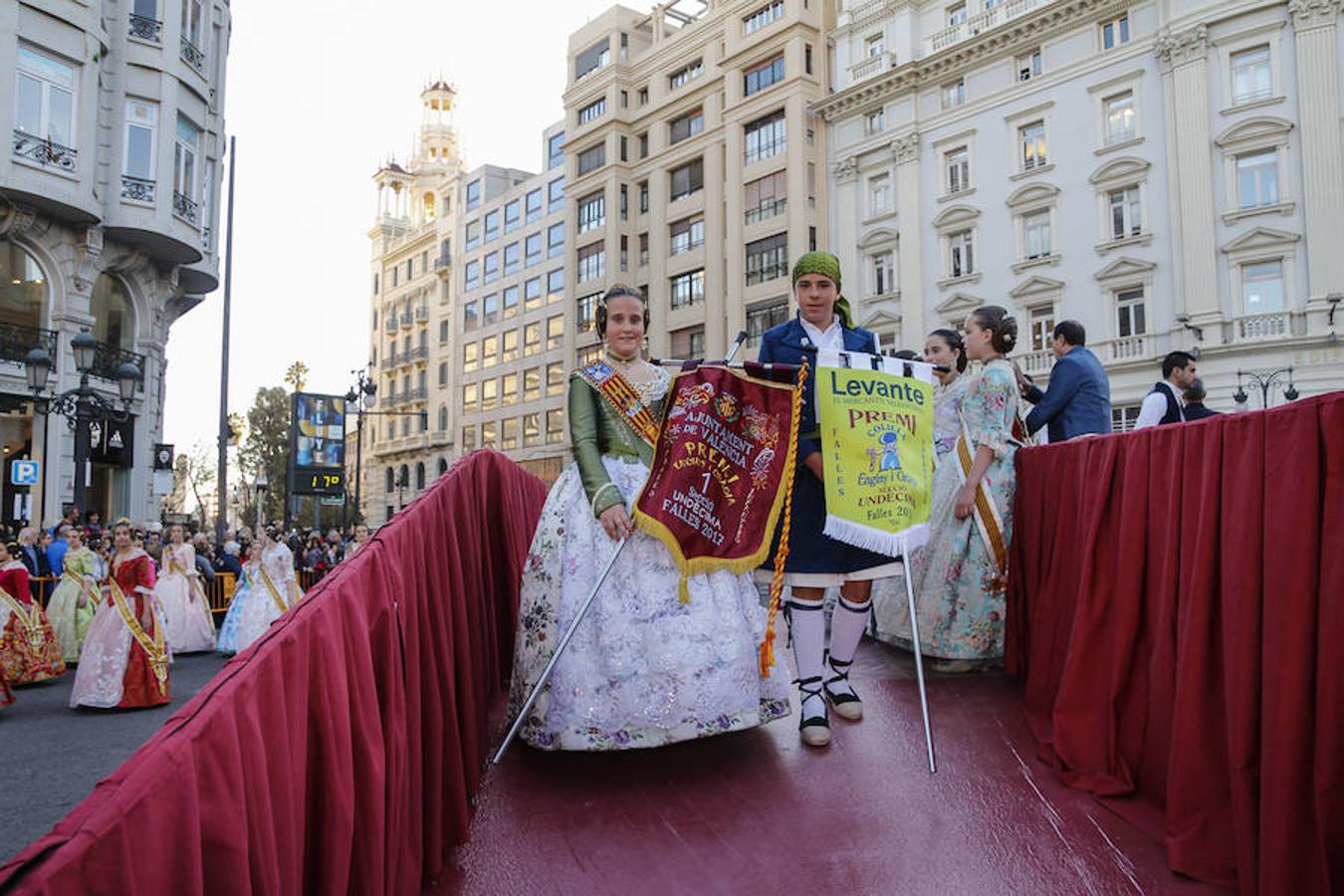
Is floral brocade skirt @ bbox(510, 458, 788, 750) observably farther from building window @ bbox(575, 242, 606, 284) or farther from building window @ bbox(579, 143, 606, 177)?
building window @ bbox(579, 143, 606, 177)

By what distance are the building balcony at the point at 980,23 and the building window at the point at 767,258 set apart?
Answer: 27.7 ft

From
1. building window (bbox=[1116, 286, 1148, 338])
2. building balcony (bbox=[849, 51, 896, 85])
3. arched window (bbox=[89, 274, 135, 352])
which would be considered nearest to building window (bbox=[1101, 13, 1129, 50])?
building balcony (bbox=[849, 51, 896, 85])

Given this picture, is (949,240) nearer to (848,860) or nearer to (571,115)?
(571,115)

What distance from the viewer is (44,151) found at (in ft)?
60.7

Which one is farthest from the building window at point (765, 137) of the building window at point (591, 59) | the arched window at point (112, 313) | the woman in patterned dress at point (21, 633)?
the woman in patterned dress at point (21, 633)

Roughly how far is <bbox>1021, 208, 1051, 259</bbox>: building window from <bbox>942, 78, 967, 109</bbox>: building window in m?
4.92

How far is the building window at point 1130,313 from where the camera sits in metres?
25.9

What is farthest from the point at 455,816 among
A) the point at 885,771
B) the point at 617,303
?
the point at 617,303

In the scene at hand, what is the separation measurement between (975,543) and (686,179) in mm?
39444

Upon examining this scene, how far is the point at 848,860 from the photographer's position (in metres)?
2.30

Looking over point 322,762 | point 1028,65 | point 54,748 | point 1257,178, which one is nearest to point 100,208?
point 54,748

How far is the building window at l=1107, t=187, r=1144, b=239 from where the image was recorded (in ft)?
85.9

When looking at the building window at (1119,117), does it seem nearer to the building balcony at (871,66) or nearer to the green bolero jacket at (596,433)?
the building balcony at (871,66)

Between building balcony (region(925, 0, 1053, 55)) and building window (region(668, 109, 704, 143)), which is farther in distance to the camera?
building window (region(668, 109, 704, 143))
